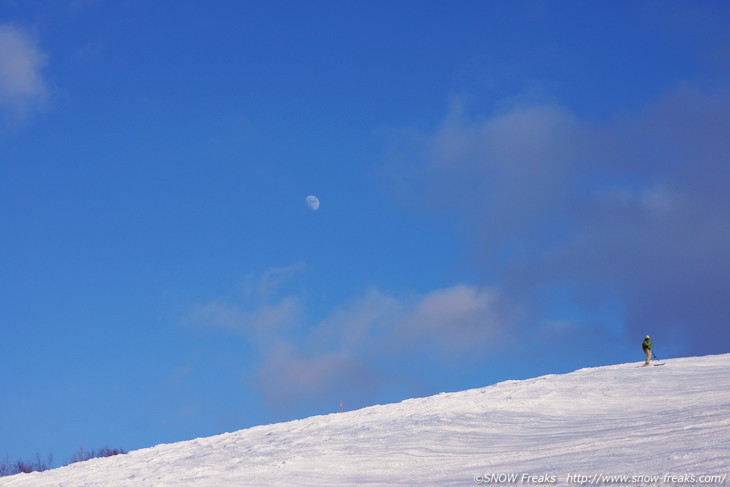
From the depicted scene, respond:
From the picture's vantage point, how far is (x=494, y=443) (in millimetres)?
19078

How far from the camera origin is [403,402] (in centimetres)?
2894

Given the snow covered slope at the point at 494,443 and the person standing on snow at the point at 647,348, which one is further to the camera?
the person standing on snow at the point at 647,348

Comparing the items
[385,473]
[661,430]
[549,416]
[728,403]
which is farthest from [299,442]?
[728,403]

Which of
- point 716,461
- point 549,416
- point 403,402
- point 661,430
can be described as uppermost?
point 403,402

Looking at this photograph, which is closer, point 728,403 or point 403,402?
point 728,403

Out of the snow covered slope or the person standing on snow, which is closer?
the snow covered slope

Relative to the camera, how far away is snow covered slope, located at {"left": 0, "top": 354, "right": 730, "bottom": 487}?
1400 cm

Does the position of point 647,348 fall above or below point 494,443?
above

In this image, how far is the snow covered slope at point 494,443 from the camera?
14.0 metres

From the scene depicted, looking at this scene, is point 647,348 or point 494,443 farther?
point 647,348

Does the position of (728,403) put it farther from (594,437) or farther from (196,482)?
(196,482)

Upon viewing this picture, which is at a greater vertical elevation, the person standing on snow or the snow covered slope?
the person standing on snow

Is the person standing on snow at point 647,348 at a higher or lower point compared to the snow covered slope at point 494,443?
higher

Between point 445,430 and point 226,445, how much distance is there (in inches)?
315
